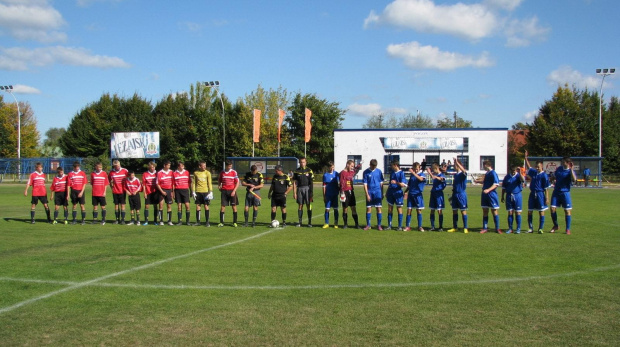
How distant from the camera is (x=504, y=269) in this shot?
344 inches

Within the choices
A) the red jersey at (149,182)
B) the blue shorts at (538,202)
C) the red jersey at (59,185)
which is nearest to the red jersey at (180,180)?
the red jersey at (149,182)

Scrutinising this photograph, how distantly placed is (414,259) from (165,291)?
4.71m

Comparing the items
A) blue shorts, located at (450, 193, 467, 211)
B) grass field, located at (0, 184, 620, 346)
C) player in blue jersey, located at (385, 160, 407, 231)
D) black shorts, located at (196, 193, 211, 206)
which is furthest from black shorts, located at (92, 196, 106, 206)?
blue shorts, located at (450, 193, 467, 211)

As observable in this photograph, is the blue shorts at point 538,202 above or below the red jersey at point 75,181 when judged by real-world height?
below

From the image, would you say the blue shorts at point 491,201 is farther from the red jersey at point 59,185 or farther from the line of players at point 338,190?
the red jersey at point 59,185

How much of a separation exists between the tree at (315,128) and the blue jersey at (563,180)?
159ft

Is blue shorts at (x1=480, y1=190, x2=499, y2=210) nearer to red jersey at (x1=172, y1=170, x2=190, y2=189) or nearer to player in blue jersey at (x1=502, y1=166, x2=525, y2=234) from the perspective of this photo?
player in blue jersey at (x1=502, y1=166, x2=525, y2=234)

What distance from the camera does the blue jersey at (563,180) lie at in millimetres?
13797

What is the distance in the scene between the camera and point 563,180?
13.9 m

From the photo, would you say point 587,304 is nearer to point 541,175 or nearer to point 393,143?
point 541,175

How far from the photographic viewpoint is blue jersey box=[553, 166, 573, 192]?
13797 millimetres

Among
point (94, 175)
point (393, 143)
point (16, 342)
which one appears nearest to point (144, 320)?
point (16, 342)

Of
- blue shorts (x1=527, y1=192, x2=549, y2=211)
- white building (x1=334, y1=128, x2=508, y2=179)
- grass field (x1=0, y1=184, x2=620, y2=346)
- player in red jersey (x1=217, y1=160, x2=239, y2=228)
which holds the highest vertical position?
white building (x1=334, y1=128, x2=508, y2=179)

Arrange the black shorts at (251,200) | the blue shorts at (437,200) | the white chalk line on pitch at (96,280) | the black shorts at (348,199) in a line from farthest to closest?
the black shorts at (251,200)
the black shorts at (348,199)
the blue shorts at (437,200)
the white chalk line on pitch at (96,280)
